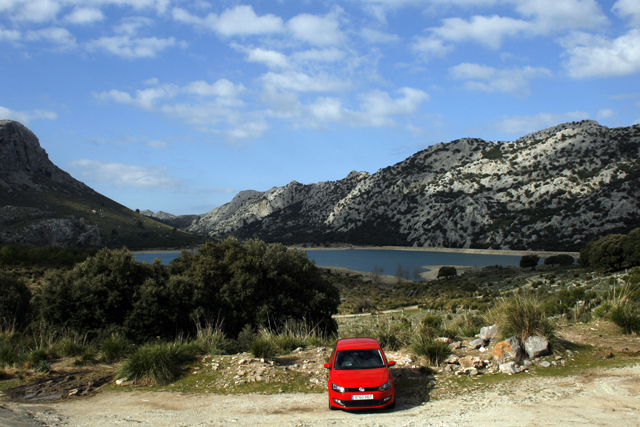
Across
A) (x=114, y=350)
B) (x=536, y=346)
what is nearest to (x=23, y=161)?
(x=114, y=350)

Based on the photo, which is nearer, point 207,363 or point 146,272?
point 207,363

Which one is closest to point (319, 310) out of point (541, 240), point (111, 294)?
point (111, 294)

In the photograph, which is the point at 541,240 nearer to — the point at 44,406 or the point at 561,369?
the point at 561,369

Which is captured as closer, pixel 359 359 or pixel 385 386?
pixel 385 386

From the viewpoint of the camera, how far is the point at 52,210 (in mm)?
116000

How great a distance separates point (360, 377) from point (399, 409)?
0.94 m

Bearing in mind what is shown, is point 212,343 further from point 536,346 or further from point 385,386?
point 536,346

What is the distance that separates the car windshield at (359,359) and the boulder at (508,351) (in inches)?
126

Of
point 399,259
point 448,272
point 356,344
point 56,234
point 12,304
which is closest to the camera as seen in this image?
point 356,344

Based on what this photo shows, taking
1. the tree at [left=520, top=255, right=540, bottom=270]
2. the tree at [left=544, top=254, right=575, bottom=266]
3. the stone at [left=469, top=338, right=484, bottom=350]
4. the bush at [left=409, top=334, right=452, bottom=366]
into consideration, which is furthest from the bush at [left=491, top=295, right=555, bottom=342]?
the tree at [left=544, top=254, right=575, bottom=266]

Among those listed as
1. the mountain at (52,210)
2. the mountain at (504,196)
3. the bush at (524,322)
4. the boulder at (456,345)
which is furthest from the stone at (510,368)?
the mountain at (52,210)

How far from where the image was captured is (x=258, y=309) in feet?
60.0

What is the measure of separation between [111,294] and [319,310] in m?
10.0

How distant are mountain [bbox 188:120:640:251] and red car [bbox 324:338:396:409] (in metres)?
99.2
